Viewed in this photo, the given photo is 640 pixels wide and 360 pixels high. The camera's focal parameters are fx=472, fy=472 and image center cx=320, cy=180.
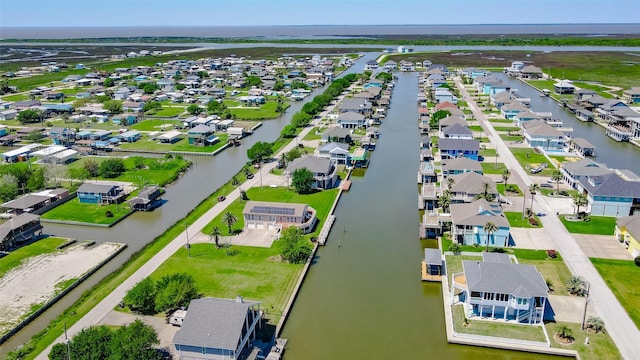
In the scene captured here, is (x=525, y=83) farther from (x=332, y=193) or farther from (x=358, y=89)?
(x=332, y=193)

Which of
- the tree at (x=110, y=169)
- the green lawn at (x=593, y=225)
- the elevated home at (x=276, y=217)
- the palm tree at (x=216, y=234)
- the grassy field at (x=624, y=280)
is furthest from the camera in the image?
the tree at (x=110, y=169)

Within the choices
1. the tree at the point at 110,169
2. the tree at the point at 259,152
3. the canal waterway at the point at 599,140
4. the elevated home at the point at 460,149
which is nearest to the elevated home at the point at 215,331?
the tree at the point at 259,152

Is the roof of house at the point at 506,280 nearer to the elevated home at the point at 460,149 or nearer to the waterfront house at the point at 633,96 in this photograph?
the elevated home at the point at 460,149

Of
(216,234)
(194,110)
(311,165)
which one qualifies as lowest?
(216,234)

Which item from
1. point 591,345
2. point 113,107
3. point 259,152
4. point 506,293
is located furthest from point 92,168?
point 591,345

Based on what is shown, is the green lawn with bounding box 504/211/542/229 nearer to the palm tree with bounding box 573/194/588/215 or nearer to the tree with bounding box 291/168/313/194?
the palm tree with bounding box 573/194/588/215

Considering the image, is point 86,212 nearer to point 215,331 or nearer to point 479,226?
point 215,331

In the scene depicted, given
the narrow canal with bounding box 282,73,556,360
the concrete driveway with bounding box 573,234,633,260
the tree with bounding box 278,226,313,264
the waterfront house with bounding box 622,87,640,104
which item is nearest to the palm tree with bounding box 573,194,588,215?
the concrete driveway with bounding box 573,234,633,260
